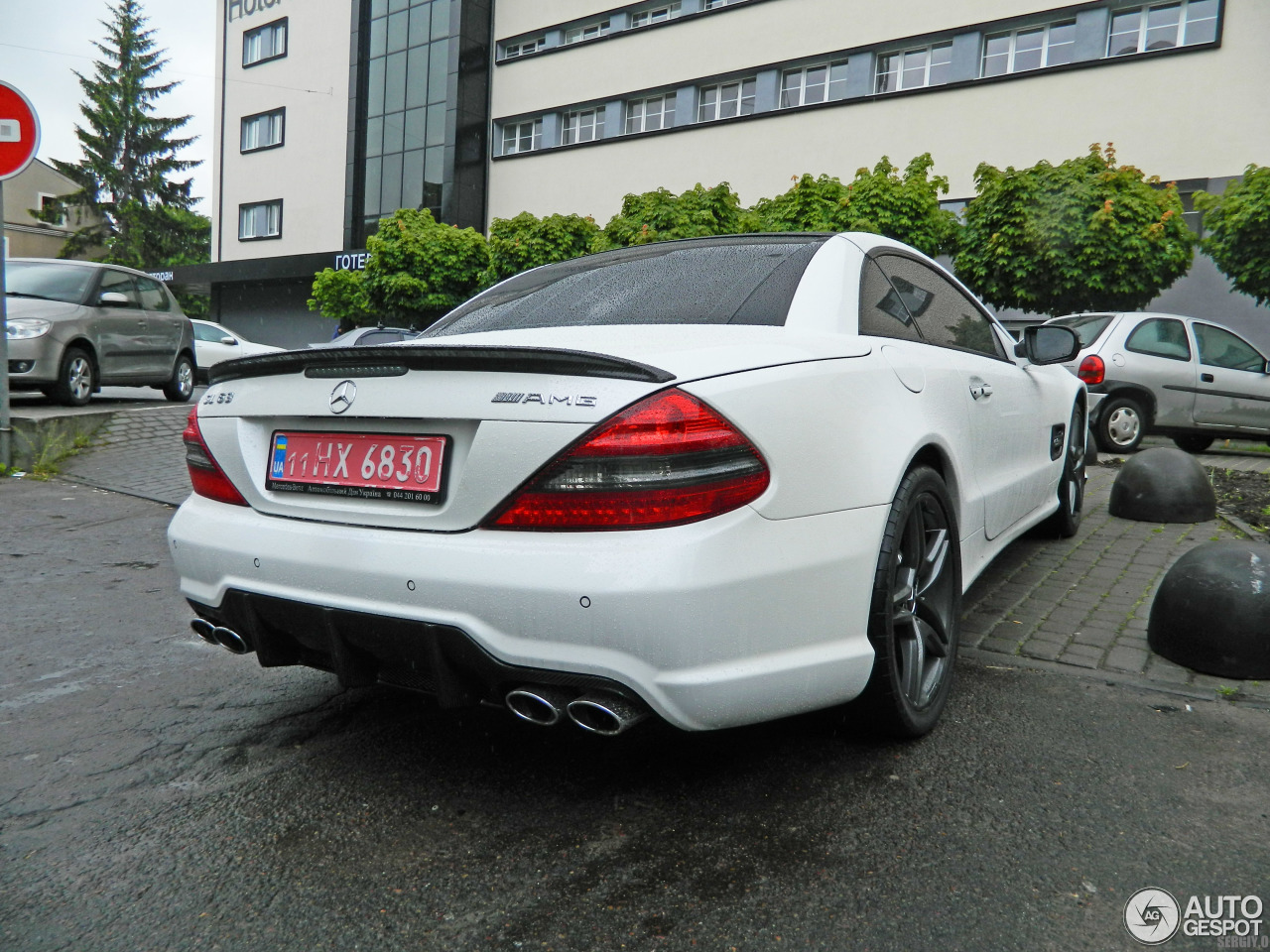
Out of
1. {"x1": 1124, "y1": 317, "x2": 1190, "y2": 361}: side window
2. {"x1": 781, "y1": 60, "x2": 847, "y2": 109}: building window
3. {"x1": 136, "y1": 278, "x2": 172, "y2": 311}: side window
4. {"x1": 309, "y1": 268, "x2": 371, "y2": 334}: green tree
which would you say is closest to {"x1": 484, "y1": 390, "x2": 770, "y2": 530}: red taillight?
{"x1": 1124, "y1": 317, "x2": 1190, "y2": 361}: side window

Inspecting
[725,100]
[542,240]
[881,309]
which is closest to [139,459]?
[881,309]

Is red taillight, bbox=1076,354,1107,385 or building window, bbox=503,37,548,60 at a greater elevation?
building window, bbox=503,37,548,60

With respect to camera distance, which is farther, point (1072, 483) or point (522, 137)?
point (522, 137)

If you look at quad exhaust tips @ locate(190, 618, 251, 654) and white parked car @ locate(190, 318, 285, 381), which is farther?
white parked car @ locate(190, 318, 285, 381)

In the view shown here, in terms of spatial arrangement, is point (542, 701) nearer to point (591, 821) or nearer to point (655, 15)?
point (591, 821)

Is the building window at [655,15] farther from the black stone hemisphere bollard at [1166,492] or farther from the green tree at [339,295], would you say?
the black stone hemisphere bollard at [1166,492]

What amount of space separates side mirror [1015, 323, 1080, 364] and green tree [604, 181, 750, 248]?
55.4ft

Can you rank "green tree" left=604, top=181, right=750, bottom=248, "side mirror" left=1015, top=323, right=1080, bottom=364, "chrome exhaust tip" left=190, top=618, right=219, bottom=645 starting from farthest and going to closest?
"green tree" left=604, top=181, right=750, bottom=248
"side mirror" left=1015, top=323, right=1080, bottom=364
"chrome exhaust tip" left=190, top=618, right=219, bottom=645

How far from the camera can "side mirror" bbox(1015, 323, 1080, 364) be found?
4551 mm

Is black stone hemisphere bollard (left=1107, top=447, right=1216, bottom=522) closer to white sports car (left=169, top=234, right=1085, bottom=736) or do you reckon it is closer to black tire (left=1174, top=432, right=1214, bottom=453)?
white sports car (left=169, top=234, right=1085, bottom=736)

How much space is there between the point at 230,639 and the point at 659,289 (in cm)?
158

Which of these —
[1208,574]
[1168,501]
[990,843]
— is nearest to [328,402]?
[990,843]

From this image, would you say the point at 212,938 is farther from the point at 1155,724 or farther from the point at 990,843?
the point at 1155,724

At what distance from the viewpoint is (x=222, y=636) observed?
2623 mm
